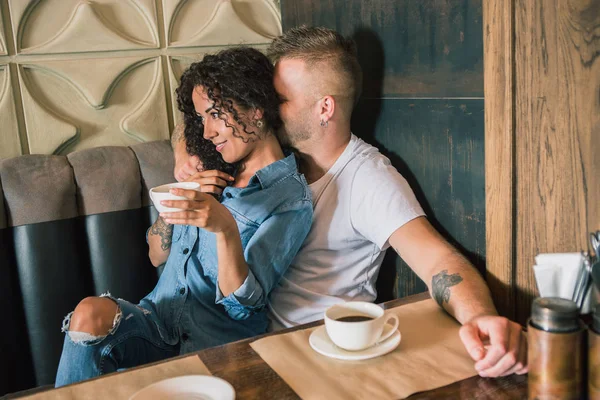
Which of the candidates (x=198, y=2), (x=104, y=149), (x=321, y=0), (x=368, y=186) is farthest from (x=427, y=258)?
(x=198, y=2)

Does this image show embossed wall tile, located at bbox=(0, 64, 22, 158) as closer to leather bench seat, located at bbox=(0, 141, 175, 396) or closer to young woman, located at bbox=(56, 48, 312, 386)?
leather bench seat, located at bbox=(0, 141, 175, 396)

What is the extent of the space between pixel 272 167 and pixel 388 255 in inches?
16.8

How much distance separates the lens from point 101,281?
1835mm

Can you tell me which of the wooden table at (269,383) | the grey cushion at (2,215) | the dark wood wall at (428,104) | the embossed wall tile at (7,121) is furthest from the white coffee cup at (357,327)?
the embossed wall tile at (7,121)

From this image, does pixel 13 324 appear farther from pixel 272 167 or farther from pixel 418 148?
pixel 418 148

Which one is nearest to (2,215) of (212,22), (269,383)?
(212,22)

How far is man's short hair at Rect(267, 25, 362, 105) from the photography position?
162 centimetres

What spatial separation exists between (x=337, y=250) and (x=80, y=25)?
1124mm

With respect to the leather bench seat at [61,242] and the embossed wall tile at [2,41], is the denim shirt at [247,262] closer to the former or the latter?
the leather bench seat at [61,242]

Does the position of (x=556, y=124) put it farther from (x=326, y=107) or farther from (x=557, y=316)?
(x=326, y=107)

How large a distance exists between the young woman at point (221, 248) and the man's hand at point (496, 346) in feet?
1.92

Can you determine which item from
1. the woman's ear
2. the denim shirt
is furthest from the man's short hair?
the denim shirt

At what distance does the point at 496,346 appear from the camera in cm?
92

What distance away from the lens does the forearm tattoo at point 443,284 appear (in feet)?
3.87
